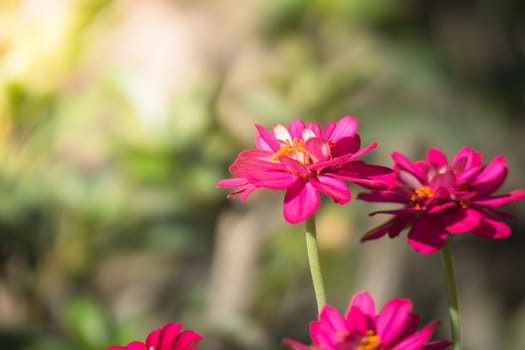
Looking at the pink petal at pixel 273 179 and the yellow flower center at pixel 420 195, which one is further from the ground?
the pink petal at pixel 273 179

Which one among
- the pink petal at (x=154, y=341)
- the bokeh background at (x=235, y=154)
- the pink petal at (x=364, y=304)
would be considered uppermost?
the bokeh background at (x=235, y=154)

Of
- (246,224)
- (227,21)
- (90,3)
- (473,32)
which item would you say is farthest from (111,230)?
(227,21)

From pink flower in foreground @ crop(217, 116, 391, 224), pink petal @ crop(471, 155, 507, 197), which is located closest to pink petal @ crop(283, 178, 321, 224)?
pink flower in foreground @ crop(217, 116, 391, 224)

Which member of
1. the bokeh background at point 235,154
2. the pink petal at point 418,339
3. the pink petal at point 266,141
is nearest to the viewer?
the pink petal at point 418,339

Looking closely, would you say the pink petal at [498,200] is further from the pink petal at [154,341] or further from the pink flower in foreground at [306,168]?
the pink petal at [154,341]

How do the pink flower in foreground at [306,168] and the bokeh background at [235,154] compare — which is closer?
the pink flower in foreground at [306,168]

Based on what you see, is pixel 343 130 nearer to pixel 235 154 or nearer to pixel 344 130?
pixel 344 130

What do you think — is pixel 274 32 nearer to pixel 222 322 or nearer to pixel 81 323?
pixel 222 322

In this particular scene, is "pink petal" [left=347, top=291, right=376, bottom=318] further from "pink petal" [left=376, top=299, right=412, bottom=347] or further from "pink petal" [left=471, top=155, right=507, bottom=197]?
"pink petal" [left=471, top=155, right=507, bottom=197]

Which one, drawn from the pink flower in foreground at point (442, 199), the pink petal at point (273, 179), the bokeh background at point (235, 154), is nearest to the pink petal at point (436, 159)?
the pink flower in foreground at point (442, 199)
